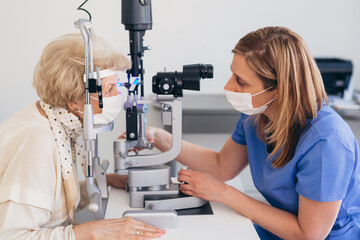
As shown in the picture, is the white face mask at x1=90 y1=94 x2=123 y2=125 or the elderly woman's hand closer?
the elderly woman's hand

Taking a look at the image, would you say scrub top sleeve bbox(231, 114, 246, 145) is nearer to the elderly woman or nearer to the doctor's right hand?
the doctor's right hand

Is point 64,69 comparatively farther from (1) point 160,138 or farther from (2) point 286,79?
(2) point 286,79

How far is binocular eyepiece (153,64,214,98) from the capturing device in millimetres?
1402

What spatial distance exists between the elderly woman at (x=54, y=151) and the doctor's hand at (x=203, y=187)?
8.9 inches

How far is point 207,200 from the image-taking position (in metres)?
1.54

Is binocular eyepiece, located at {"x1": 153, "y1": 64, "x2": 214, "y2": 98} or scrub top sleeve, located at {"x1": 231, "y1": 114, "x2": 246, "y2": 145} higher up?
binocular eyepiece, located at {"x1": 153, "y1": 64, "x2": 214, "y2": 98}

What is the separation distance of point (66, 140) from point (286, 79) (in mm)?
751

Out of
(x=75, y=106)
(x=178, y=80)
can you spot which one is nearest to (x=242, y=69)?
(x=178, y=80)

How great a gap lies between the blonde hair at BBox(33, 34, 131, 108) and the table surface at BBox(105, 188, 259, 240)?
1.33 feet

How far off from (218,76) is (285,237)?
1.69 metres

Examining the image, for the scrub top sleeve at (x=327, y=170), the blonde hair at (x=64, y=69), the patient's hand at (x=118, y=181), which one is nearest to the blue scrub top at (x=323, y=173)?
the scrub top sleeve at (x=327, y=170)

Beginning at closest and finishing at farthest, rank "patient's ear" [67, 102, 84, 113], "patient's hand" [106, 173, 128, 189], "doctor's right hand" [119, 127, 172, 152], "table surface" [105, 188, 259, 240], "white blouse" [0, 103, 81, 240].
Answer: "white blouse" [0, 103, 81, 240] < "table surface" [105, 188, 259, 240] < "patient's ear" [67, 102, 84, 113] < "patient's hand" [106, 173, 128, 189] < "doctor's right hand" [119, 127, 172, 152]

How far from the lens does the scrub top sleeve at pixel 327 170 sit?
1343mm

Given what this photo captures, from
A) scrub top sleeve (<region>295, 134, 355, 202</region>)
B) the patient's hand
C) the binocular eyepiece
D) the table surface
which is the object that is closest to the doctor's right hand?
the patient's hand
